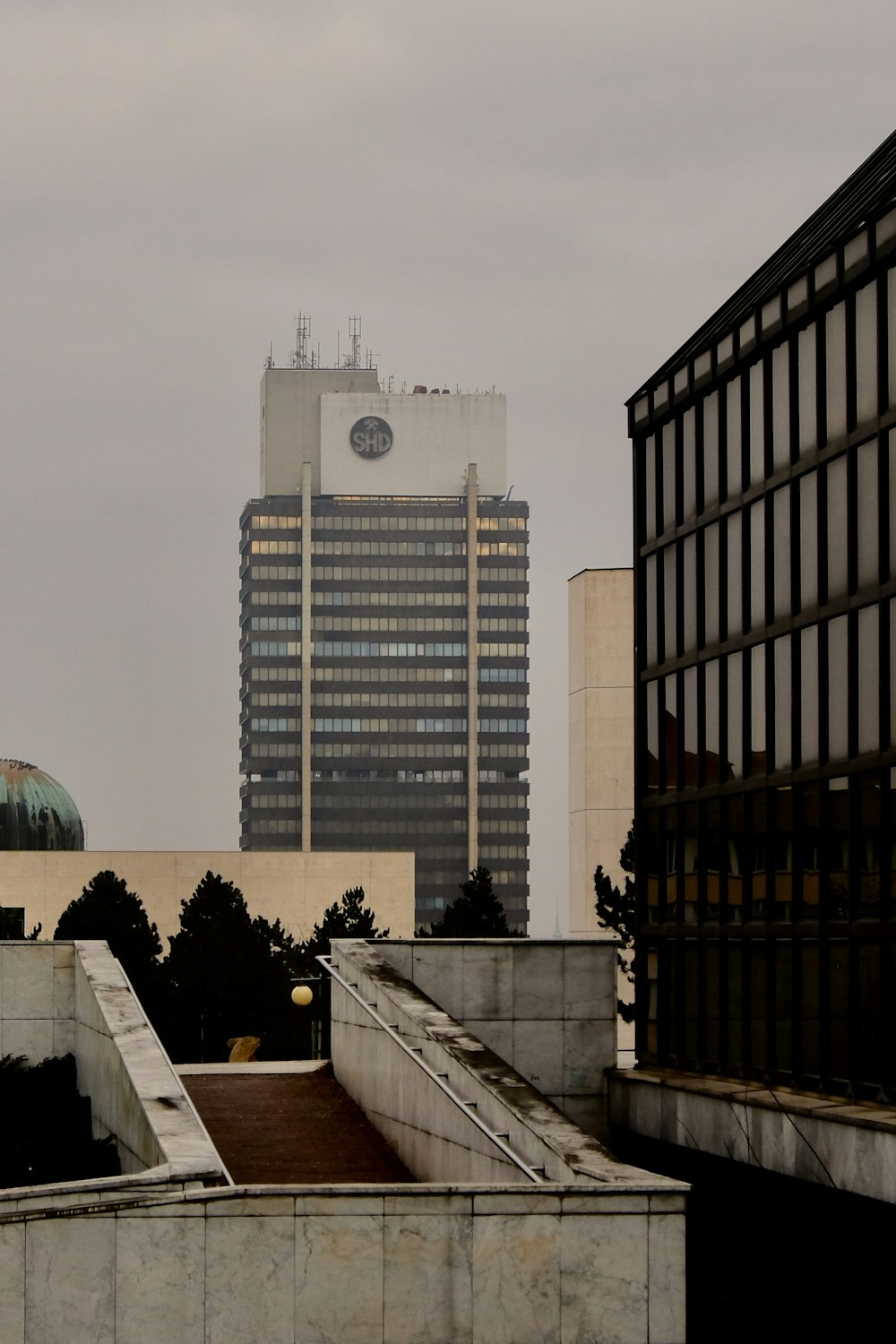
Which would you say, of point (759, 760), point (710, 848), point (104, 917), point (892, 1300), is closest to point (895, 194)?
point (759, 760)

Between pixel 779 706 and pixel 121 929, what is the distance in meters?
27.2

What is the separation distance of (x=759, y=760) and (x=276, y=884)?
79.9m

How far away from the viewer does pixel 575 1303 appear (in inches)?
738

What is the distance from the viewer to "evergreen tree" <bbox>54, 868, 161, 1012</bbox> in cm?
4981

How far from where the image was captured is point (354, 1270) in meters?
18.5

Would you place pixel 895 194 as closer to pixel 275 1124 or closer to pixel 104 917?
pixel 275 1124

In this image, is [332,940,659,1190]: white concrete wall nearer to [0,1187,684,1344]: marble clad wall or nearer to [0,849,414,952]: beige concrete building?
[0,1187,684,1344]: marble clad wall

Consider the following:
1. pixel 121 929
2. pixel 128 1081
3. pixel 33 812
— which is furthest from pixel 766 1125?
pixel 33 812

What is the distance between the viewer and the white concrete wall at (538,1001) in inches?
1350

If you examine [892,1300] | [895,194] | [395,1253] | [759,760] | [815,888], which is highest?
[895,194]

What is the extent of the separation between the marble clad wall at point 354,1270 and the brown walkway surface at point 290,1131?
4418mm

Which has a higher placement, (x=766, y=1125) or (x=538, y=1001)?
(x=538, y=1001)

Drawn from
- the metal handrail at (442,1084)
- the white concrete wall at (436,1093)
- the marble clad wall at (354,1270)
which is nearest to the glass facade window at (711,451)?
the white concrete wall at (436,1093)

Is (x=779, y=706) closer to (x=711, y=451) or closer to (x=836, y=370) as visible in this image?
(x=836, y=370)
